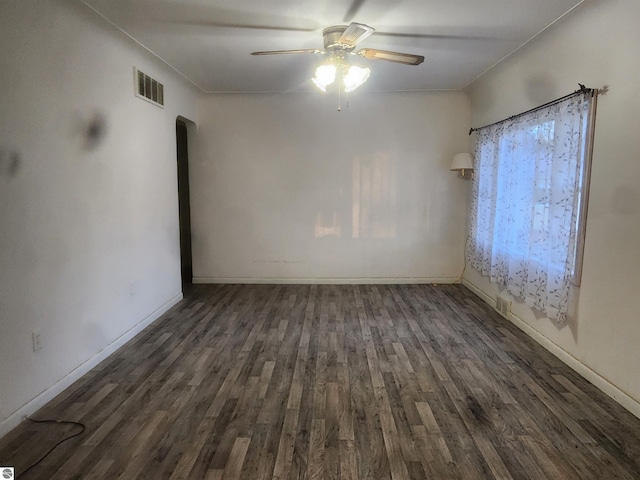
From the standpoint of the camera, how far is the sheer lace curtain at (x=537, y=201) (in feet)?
9.18

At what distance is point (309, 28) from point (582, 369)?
3249mm

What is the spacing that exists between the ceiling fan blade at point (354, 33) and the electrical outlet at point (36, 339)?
8.88 feet

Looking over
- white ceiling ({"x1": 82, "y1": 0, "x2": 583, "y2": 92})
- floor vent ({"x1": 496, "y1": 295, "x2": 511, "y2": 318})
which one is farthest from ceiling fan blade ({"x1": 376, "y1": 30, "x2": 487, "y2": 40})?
floor vent ({"x1": 496, "y1": 295, "x2": 511, "y2": 318})

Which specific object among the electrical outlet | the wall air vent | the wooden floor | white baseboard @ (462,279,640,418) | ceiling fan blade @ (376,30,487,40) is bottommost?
the wooden floor

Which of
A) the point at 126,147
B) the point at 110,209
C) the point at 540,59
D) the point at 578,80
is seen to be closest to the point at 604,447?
the point at 578,80

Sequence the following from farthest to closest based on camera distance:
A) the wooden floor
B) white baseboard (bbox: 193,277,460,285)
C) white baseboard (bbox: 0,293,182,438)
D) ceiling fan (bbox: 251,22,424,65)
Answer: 1. white baseboard (bbox: 193,277,460,285)
2. ceiling fan (bbox: 251,22,424,65)
3. white baseboard (bbox: 0,293,182,438)
4. the wooden floor

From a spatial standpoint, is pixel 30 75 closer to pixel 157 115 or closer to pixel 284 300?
pixel 157 115

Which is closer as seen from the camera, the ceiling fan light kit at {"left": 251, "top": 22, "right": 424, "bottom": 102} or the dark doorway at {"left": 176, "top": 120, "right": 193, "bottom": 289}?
the ceiling fan light kit at {"left": 251, "top": 22, "right": 424, "bottom": 102}

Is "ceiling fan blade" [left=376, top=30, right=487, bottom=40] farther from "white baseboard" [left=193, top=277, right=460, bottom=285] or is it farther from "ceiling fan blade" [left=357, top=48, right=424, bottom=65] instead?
"white baseboard" [left=193, top=277, right=460, bottom=285]

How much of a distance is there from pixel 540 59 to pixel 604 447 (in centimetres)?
295

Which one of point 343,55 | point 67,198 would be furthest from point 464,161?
point 67,198

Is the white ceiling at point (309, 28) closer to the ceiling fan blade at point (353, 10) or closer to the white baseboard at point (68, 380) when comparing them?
the ceiling fan blade at point (353, 10)

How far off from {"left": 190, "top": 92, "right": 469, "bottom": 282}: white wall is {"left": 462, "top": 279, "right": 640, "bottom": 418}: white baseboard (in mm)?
1810

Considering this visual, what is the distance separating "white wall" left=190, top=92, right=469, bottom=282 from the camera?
5082mm
